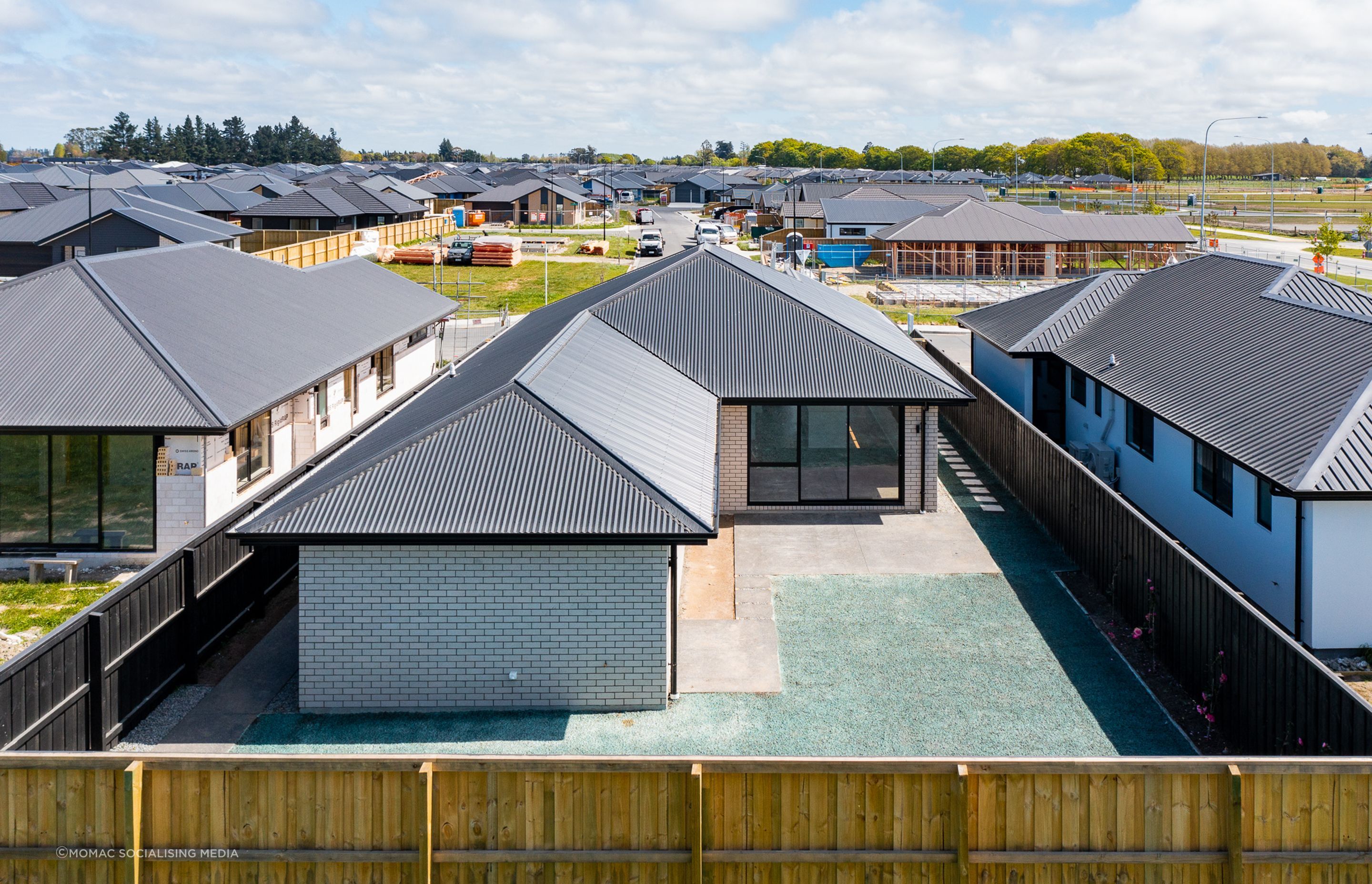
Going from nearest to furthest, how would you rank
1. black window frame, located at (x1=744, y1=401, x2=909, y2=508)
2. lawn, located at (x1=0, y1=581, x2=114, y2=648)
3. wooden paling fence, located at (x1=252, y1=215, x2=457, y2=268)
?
lawn, located at (x1=0, y1=581, x2=114, y2=648)
black window frame, located at (x1=744, y1=401, x2=909, y2=508)
wooden paling fence, located at (x1=252, y1=215, x2=457, y2=268)

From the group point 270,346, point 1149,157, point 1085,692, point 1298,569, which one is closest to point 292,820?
point 1085,692

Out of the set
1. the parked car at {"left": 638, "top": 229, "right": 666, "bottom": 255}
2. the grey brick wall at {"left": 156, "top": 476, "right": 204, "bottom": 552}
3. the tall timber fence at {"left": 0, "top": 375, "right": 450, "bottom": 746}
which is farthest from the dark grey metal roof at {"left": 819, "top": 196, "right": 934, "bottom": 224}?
the tall timber fence at {"left": 0, "top": 375, "right": 450, "bottom": 746}

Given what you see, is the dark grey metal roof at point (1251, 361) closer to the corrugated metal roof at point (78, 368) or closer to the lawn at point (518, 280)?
the corrugated metal roof at point (78, 368)

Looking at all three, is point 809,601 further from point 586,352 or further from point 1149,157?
point 1149,157

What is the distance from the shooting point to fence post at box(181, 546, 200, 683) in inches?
667

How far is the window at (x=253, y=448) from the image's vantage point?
23.9 meters

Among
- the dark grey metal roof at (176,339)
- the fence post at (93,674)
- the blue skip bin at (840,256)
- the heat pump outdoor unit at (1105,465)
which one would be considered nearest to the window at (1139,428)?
the heat pump outdoor unit at (1105,465)

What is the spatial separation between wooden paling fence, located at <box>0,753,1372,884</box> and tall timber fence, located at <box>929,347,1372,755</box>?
10.2 feet

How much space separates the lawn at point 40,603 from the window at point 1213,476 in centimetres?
1982

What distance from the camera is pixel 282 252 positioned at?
60.9 meters

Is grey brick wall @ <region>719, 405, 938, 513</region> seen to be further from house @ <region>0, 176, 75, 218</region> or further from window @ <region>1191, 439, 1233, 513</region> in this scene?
house @ <region>0, 176, 75, 218</region>

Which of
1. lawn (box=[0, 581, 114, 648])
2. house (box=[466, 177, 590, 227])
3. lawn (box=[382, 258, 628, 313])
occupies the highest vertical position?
house (box=[466, 177, 590, 227])

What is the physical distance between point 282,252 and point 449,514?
49608 mm

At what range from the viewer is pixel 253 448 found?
24.8m
